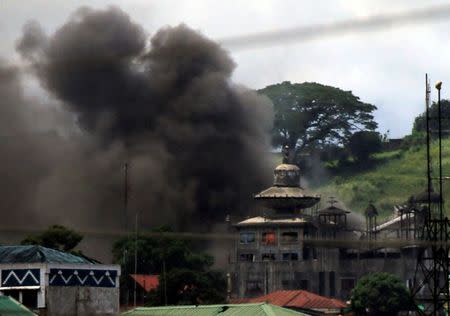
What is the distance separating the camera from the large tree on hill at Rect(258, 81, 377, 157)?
152750 millimetres

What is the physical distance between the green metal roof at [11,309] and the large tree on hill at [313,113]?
106053mm

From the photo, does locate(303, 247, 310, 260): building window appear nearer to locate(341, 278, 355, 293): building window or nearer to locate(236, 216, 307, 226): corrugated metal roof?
locate(341, 278, 355, 293): building window

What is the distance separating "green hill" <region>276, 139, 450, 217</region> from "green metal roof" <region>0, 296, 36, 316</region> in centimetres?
9714

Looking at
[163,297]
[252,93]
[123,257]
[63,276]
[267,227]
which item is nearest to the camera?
[63,276]

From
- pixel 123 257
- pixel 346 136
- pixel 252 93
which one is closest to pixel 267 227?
pixel 123 257

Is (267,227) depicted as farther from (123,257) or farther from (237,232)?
(123,257)

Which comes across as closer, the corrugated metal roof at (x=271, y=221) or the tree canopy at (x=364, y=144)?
the corrugated metal roof at (x=271, y=221)

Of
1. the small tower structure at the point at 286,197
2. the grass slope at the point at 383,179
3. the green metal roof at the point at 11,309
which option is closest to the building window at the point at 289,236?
the small tower structure at the point at 286,197

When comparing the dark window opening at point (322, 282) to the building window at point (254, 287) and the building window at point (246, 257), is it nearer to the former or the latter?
the building window at point (254, 287)

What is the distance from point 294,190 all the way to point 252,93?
3164cm

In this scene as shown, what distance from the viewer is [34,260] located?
5409cm

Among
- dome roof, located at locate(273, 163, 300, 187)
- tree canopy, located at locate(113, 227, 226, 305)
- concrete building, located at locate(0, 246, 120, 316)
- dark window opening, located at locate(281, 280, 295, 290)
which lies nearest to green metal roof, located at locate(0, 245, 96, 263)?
concrete building, located at locate(0, 246, 120, 316)

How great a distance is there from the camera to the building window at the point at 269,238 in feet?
365

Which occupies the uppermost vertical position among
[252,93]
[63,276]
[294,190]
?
[252,93]
